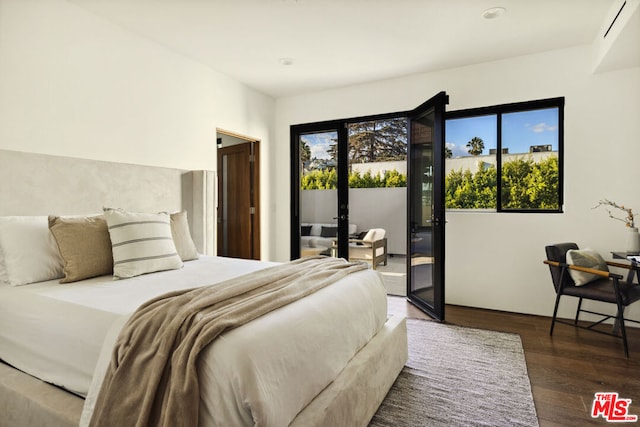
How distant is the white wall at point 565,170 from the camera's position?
3373 millimetres

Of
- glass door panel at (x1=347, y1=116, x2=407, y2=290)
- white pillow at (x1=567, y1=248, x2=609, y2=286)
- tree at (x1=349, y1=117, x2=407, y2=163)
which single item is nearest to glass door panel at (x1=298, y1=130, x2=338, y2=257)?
glass door panel at (x1=347, y1=116, x2=407, y2=290)

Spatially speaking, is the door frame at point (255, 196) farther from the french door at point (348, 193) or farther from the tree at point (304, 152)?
the tree at point (304, 152)

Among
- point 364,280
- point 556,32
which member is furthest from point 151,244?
point 556,32

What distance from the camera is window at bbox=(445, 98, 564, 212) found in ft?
12.3

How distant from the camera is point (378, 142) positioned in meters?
8.00

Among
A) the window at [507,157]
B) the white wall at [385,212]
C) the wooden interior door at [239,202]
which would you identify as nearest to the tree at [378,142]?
the white wall at [385,212]

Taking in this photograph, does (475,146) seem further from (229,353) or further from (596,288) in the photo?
(229,353)

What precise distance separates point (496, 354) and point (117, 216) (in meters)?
2.89

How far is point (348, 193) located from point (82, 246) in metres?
3.13

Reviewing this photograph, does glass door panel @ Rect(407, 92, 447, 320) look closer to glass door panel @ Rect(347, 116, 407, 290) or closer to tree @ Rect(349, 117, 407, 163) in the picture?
glass door panel @ Rect(347, 116, 407, 290)

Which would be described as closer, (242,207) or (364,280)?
(364,280)

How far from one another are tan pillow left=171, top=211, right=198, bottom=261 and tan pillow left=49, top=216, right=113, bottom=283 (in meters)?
0.54

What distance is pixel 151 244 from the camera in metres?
2.42

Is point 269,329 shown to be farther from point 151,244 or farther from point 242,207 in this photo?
point 242,207
